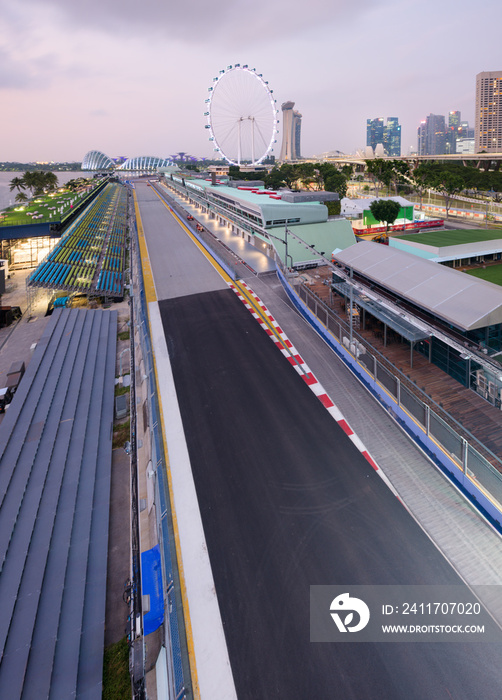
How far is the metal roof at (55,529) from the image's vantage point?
→ 33.6 feet

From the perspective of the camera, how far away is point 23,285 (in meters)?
46.7

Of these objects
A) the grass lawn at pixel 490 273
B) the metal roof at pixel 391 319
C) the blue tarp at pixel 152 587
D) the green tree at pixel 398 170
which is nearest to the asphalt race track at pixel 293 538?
the blue tarp at pixel 152 587

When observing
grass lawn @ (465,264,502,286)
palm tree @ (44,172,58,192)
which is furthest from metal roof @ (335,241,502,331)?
palm tree @ (44,172,58,192)

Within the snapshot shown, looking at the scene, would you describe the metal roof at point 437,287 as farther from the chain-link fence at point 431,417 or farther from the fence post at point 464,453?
the fence post at point 464,453

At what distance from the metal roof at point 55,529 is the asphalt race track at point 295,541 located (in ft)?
13.5

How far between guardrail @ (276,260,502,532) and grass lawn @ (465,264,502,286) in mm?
25655

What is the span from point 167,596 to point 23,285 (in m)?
47.3

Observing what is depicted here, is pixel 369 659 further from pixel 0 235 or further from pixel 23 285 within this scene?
pixel 0 235

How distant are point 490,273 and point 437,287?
26994 millimetres

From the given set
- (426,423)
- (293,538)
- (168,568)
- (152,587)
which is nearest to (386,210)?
(426,423)

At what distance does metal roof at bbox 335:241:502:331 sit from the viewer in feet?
56.1

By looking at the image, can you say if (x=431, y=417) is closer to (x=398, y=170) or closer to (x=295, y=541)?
(x=295, y=541)

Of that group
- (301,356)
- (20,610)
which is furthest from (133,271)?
(20,610)

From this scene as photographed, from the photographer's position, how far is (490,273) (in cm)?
4084
